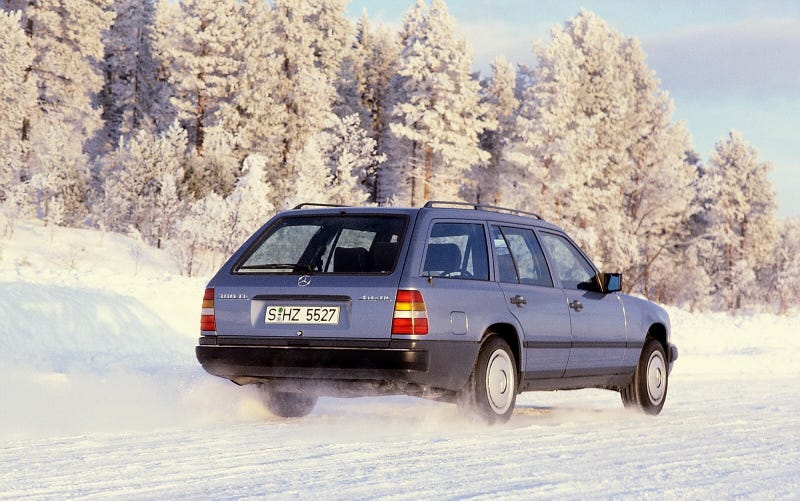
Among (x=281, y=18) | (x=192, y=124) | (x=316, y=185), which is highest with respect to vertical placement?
(x=281, y=18)

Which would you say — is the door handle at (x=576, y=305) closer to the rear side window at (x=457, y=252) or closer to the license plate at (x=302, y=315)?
the rear side window at (x=457, y=252)

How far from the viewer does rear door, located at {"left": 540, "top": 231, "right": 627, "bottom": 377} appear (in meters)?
8.75

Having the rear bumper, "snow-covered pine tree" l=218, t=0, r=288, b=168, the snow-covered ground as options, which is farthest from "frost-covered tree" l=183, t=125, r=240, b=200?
the rear bumper

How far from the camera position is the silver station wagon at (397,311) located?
281 inches

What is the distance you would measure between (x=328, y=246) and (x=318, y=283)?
2.08 feet

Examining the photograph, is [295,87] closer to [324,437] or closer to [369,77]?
[369,77]

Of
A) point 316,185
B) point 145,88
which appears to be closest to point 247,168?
point 316,185

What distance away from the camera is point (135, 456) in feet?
19.6

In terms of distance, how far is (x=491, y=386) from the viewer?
7.71 m

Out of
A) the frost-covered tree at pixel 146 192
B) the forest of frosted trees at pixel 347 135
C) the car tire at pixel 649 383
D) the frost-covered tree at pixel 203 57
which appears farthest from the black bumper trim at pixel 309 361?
the frost-covered tree at pixel 203 57

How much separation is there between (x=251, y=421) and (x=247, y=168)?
36.7 metres

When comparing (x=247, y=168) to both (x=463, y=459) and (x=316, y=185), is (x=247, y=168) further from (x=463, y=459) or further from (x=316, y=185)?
(x=463, y=459)

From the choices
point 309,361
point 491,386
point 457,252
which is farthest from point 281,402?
point 457,252

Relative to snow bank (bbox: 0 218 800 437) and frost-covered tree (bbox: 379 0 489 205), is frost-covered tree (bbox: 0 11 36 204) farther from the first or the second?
frost-covered tree (bbox: 379 0 489 205)
